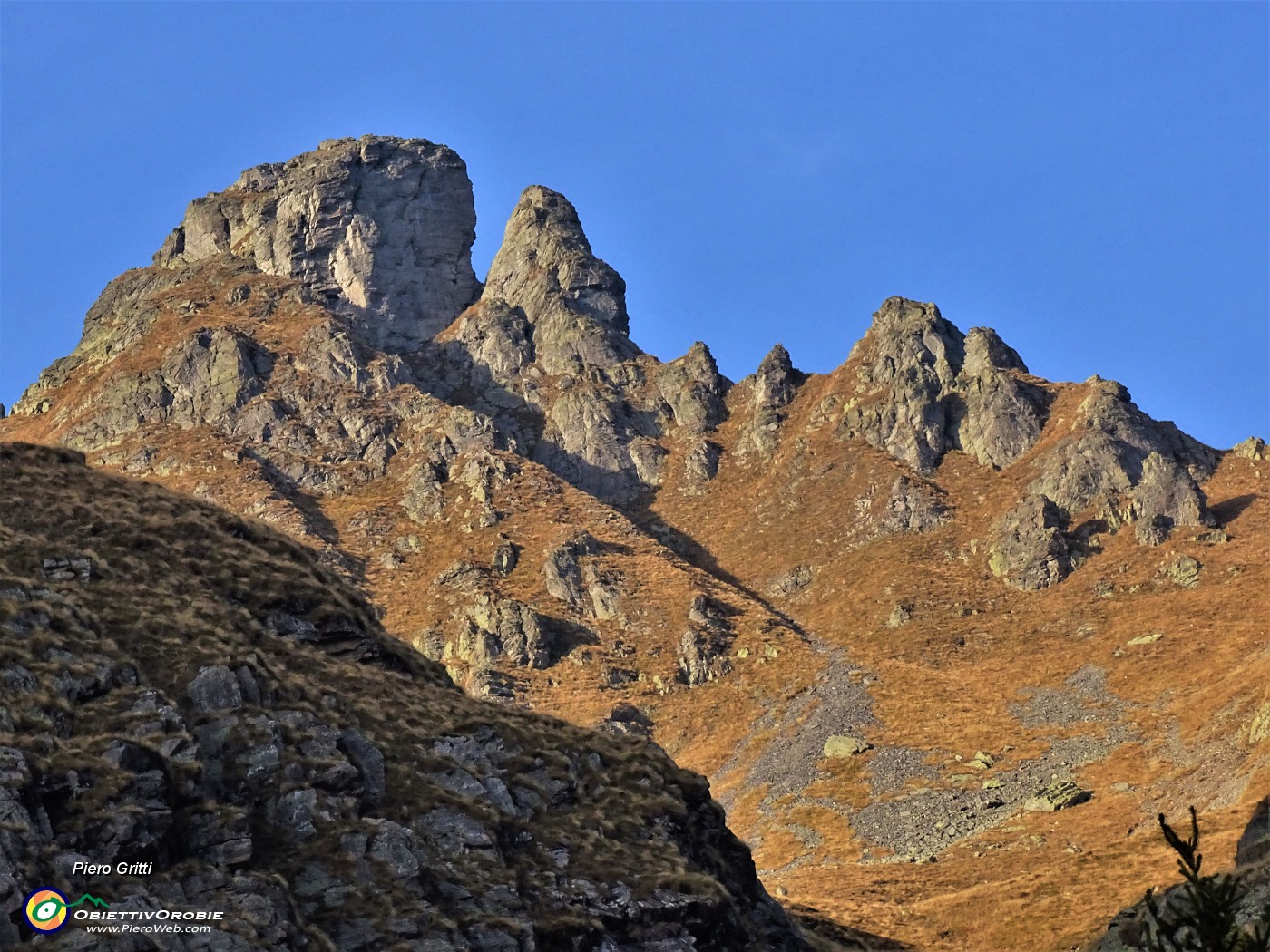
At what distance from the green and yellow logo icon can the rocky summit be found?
A: 1476 millimetres

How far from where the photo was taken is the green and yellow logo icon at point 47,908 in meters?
30.0

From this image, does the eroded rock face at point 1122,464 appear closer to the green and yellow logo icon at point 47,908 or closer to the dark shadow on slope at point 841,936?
the dark shadow on slope at point 841,936

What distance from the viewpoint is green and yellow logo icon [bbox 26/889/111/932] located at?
2999 centimetres

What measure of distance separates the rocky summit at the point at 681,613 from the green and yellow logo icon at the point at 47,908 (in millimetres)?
1476

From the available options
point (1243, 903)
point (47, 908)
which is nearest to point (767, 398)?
point (1243, 903)

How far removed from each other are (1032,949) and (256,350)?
13504 cm

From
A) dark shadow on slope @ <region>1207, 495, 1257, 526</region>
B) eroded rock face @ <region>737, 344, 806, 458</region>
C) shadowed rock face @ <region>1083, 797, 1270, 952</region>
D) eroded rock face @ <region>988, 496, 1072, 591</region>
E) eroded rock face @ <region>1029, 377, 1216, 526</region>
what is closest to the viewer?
shadowed rock face @ <region>1083, 797, 1270, 952</region>

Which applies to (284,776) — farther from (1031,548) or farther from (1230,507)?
(1230,507)

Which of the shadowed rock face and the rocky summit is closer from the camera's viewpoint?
the shadowed rock face

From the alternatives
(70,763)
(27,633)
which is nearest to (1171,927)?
(70,763)

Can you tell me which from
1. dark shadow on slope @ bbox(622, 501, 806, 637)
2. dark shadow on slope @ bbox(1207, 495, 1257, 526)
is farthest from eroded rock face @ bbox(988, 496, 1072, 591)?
dark shadow on slope @ bbox(622, 501, 806, 637)

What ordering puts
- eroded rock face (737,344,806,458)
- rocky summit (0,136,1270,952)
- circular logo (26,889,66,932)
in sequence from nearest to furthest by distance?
circular logo (26,889,66,932) → rocky summit (0,136,1270,952) → eroded rock face (737,344,806,458)

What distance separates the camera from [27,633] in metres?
38.9

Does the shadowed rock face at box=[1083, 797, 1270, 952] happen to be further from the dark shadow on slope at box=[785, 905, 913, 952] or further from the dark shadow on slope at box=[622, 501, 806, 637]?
the dark shadow on slope at box=[622, 501, 806, 637]
